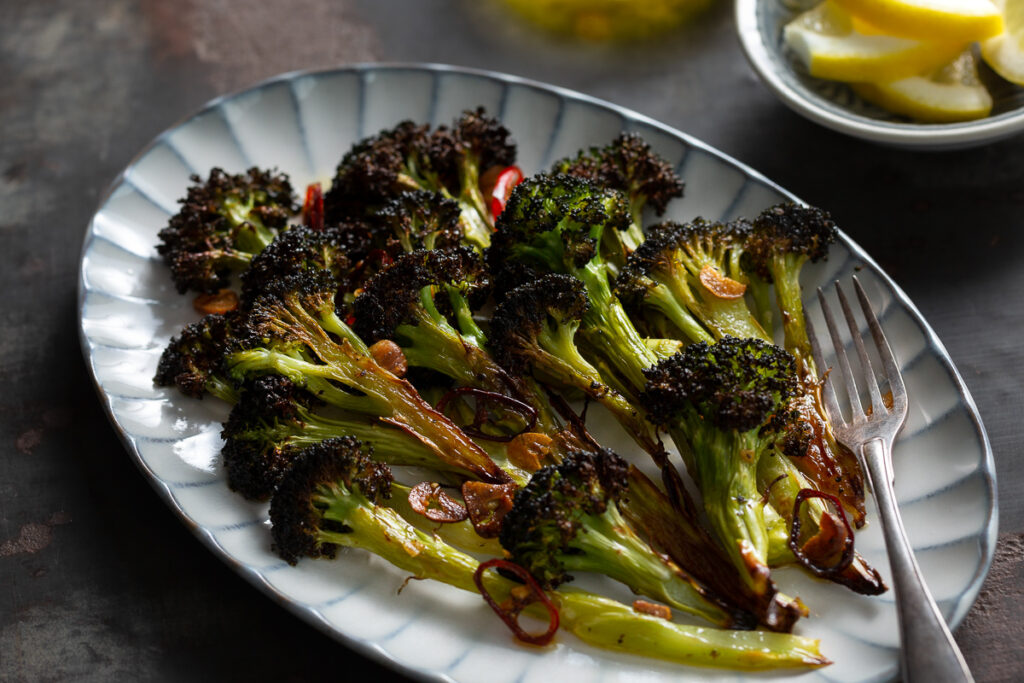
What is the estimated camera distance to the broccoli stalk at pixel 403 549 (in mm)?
2367

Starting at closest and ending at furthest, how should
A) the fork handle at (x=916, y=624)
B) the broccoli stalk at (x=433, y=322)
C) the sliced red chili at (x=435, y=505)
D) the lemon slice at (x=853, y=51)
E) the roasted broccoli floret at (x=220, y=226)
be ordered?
1. the fork handle at (x=916, y=624)
2. the sliced red chili at (x=435, y=505)
3. the broccoli stalk at (x=433, y=322)
4. the roasted broccoli floret at (x=220, y=226)
5. the lemon slice at (x=853, y=51)

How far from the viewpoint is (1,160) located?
4469 mm

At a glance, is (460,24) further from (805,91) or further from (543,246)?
(543,246)

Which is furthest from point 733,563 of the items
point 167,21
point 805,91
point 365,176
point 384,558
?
point 167,21

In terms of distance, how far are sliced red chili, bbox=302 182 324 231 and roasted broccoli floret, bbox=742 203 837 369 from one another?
1.64 metres

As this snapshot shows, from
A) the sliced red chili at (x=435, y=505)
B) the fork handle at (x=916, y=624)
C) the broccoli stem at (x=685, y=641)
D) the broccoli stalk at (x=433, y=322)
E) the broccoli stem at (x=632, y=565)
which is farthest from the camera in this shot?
the broccoli stalk at (x=433, y=322)

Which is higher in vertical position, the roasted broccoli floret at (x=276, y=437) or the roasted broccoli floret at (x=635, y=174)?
the roasted broccoli floret at (x=635, y=174)

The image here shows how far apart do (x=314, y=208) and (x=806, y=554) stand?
7.46 feet

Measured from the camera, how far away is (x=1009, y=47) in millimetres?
3877

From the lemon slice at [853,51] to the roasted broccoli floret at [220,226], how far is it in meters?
2.32

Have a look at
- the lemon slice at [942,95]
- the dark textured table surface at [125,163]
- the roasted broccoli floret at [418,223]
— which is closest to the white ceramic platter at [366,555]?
the dark textured table surface at [125,163]

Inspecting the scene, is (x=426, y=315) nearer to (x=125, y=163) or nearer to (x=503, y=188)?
(x=503, y=188)

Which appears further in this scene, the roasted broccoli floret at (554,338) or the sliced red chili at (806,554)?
the roasted broccoli floret at (554,338)

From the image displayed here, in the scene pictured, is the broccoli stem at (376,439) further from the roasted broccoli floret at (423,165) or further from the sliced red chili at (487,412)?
the roasted broccoli floret at (423,165)
